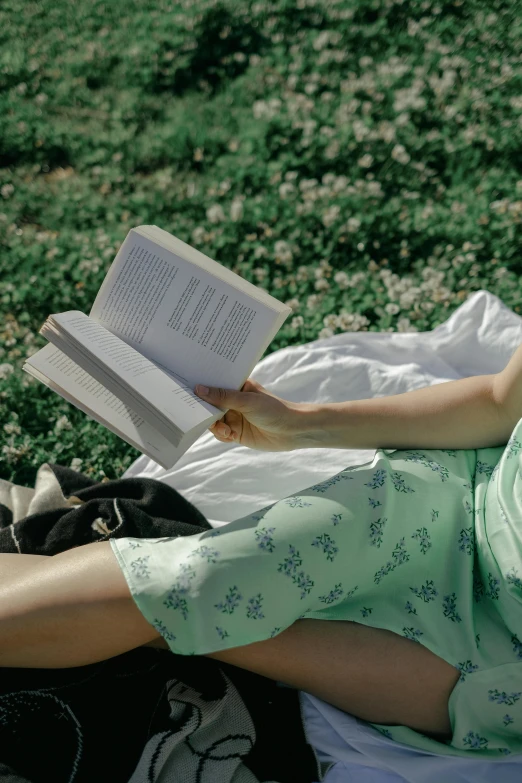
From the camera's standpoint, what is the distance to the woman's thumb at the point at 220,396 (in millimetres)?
1566

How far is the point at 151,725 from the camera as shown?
1604mm

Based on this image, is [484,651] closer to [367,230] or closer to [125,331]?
[125,331]

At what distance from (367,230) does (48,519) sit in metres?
1.74

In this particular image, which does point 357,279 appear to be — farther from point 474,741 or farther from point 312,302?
point 474,741

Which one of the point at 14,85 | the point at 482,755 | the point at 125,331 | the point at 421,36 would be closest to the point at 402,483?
the point at 482,755

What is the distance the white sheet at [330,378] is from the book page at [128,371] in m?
0.69

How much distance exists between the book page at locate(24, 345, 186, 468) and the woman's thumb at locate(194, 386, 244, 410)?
12 cm

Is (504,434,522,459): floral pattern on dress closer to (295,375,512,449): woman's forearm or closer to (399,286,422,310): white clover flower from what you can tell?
(295,375,512,449): woman's forearm

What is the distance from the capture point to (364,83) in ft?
11.8

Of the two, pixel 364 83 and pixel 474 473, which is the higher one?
pixel 364 83

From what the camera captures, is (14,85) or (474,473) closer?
(474,473)

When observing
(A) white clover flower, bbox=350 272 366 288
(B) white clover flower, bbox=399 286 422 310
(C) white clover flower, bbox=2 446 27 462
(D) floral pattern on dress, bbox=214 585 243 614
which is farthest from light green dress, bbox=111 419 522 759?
(A) white clover flower, bbox=350 272 366 288

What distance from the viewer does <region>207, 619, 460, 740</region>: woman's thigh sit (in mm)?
1473

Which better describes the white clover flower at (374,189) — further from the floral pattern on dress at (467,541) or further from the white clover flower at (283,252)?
the floral pattern on dress at (467,541)
